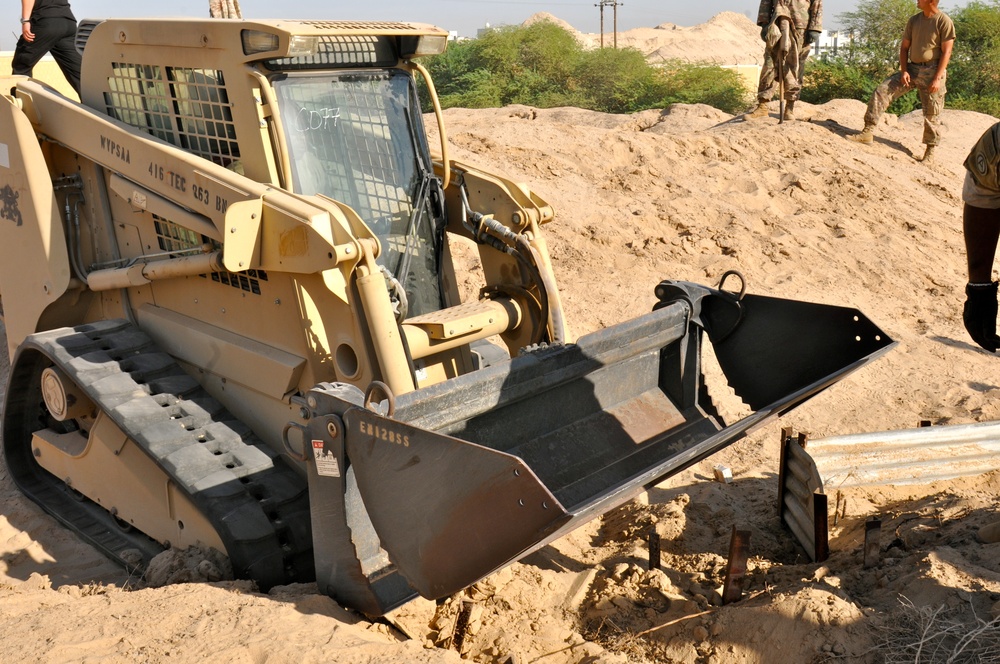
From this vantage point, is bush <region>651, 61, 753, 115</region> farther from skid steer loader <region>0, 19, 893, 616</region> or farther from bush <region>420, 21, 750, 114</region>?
skid steer loader <region>0, 19, 893, 616</region>

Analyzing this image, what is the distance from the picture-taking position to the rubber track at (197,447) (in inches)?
172

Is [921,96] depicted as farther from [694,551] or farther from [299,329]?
[299,329]

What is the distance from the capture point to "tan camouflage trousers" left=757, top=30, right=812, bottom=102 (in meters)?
12.2

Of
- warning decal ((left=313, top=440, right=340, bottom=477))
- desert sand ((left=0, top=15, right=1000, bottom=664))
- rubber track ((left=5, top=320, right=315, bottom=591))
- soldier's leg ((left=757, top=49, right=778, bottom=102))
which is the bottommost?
desert sand ((left=0, top=15, right=1000, bottom=664))

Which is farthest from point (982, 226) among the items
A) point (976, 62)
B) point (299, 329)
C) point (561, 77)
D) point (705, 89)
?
point (561, 77)

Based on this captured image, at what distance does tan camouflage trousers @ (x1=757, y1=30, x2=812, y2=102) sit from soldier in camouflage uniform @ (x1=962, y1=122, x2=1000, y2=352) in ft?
28.0

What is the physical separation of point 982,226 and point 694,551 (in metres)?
1.95

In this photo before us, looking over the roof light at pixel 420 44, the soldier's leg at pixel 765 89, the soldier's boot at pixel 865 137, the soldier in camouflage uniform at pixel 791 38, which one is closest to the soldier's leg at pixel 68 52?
the roof light at pixel 420 44

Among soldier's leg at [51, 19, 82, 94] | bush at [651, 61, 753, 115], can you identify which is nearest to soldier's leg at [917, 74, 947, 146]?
bush at [651, 61, 753, 115]

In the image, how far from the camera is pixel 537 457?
4.56m

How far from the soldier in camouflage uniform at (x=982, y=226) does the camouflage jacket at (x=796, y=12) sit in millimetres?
8743

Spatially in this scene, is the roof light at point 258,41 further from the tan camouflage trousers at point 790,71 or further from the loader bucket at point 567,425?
the tan camouflage trousers at point 790,71

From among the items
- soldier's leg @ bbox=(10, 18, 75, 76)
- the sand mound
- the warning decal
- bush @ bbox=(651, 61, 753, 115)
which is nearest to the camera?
the warning decal

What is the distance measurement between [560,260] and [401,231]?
4084 millimetres
